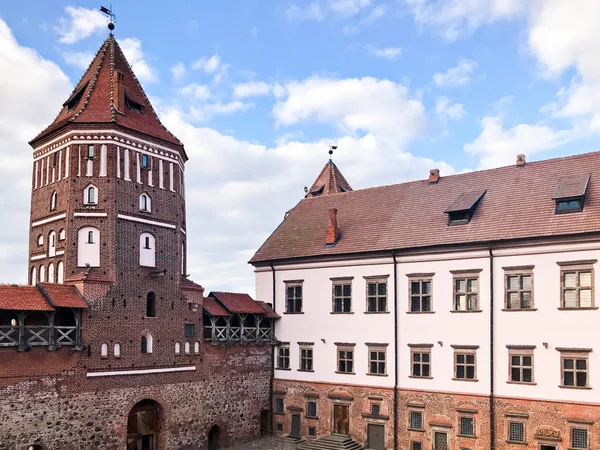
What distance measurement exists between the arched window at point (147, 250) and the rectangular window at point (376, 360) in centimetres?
1122

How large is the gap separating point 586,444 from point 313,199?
2017 centimetres

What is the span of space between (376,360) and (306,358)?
4281 mm

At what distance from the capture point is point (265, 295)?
→ 3559 cm

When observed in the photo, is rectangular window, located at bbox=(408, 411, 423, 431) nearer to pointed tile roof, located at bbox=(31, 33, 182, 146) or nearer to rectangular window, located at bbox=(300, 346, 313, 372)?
rectangular window, located at bbox=(300, 346, 313, 372)

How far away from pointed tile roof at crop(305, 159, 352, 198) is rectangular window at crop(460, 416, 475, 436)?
23103 millimetres

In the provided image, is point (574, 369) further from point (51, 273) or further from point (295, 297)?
point (51, 273)

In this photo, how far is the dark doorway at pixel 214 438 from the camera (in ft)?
102

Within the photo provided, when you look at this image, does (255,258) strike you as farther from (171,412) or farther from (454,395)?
(454,395)

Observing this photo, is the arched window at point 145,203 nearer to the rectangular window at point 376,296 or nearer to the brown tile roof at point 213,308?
the brown tile roof at point 213,308

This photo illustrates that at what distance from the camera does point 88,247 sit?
27766 mm

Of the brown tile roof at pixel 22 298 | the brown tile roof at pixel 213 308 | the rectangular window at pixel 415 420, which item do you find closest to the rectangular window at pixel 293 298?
the brown tile roof at pixel 213 308

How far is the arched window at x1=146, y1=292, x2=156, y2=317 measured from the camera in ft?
95.9

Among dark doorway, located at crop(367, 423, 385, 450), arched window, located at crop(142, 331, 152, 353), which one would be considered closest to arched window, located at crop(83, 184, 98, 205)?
arched window, located at crop(142, 331, 152, 353)

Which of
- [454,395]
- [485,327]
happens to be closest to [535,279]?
[485,327]
